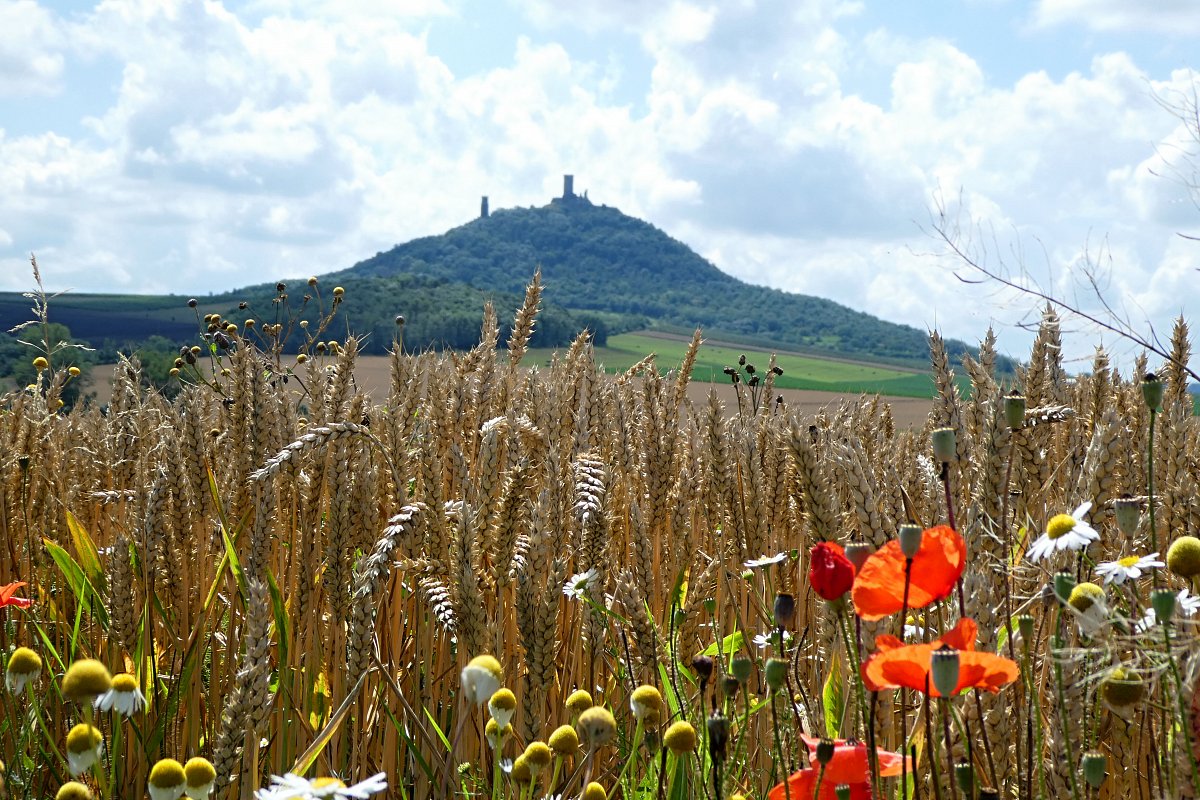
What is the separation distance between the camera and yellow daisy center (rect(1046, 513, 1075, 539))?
1.54 meters

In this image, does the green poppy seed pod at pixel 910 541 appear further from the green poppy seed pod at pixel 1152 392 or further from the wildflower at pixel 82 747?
→ the wildflower at pixel 82 747

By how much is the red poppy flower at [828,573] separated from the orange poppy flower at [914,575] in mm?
31

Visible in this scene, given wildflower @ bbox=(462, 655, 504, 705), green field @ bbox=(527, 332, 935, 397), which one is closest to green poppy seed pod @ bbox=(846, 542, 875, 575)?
wildflower @ bbox=(462, 655, 504, 705)

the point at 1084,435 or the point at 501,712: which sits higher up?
the point at 1084,435

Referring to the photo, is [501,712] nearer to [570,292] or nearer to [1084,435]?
[1084,435]

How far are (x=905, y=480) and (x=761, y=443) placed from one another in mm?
532

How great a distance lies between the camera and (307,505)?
2.76m

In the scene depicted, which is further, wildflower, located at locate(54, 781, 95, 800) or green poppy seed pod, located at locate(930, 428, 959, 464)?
green poppy seed pod, located at locate(930, 428, 959, 464)

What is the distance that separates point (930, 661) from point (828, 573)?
0.16m

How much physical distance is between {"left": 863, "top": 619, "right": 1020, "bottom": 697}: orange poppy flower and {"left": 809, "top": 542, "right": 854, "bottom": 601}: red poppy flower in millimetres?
90

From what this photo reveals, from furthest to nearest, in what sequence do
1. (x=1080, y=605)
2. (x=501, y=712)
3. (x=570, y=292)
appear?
(x=570, y=292)
(x=501, y=712)
(x=1080, y=605)

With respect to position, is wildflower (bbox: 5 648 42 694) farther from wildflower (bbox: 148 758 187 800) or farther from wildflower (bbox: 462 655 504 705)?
wildflower (bbox: 462 655 504 705)

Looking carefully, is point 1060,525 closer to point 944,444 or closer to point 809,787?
point 944,444

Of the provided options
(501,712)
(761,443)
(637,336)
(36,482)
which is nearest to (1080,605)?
(501,712)
